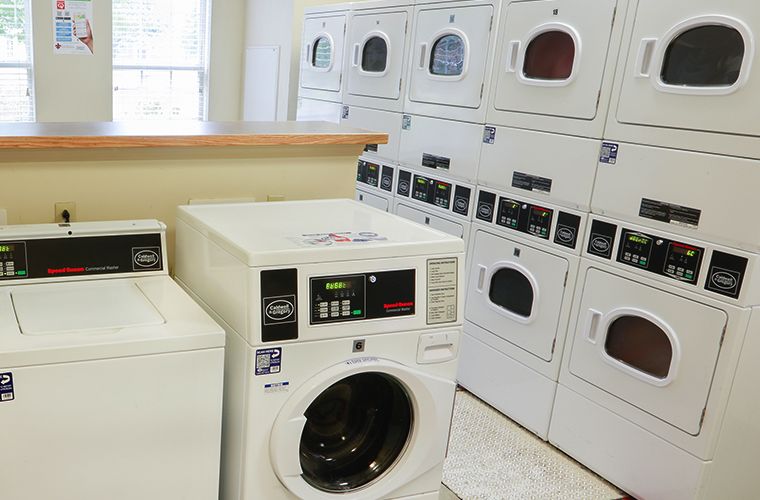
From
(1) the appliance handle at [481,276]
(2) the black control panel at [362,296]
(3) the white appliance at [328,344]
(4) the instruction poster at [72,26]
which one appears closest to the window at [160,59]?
(4) the instruction poster at [72,26]

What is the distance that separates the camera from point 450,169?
331 centimetres

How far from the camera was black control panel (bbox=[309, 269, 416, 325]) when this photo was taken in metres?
1.57

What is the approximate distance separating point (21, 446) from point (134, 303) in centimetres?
43

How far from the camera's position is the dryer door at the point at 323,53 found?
13.6 ft

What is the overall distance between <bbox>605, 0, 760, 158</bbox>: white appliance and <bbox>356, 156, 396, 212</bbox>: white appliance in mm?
1544

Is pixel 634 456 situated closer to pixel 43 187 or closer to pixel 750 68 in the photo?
pixel 750 68

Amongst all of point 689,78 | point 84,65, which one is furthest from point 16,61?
point 689,78

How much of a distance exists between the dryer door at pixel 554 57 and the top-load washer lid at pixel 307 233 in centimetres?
113

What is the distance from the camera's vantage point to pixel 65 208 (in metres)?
1.88

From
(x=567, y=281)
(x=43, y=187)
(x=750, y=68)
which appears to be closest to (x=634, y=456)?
(x=567, y=281)

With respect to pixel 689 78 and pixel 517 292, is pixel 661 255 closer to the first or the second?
pixel 689 78

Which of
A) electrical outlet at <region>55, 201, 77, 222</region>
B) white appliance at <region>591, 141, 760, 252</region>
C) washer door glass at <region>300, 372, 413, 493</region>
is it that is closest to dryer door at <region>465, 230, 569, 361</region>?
white appliance at <region>591, 141, 760, 252</region>

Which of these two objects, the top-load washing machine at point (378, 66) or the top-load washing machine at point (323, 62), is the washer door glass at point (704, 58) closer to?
the top-load washing machine at point (378, 66)

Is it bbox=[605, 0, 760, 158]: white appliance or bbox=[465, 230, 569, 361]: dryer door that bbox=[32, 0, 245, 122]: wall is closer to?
bbox=[465, 230, 569, 361]: dryer door
